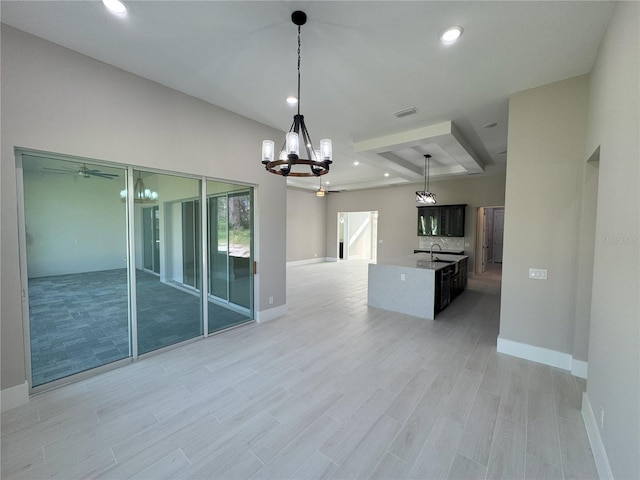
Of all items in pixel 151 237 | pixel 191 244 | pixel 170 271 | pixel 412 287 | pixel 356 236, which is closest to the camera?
pixel 151 237

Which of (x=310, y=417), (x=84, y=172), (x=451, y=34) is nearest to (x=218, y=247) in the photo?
(x=84, y=172)

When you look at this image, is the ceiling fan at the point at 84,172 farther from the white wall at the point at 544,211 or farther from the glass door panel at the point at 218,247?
the white wall at the point at 544,211

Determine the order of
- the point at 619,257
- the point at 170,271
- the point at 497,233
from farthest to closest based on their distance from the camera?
1. the point at 497,233
2. the point at 170,271
3. the point at 619,257

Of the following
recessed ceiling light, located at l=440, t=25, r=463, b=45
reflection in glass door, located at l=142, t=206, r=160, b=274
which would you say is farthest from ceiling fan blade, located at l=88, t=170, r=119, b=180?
recessed ceiling light, located at l=440, t=25, r=463, b=45

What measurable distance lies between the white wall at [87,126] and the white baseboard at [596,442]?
14.5 feet

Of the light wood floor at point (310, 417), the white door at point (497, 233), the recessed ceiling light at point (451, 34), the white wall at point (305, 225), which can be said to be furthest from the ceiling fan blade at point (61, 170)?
the white door at point (497, 233)

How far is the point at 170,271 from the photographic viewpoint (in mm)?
3623

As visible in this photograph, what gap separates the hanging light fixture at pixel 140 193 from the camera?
119 inches

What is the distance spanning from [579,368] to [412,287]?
230cm

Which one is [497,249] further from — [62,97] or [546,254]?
[62,97]

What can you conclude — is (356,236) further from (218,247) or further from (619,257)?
(619,257)

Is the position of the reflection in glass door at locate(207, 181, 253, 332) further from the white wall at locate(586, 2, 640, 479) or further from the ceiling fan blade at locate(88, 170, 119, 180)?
the white wall at locate(586, 2, 640, 479)

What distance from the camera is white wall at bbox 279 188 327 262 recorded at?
1076 cm

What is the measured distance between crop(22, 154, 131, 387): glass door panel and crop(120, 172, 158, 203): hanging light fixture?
0.05m
